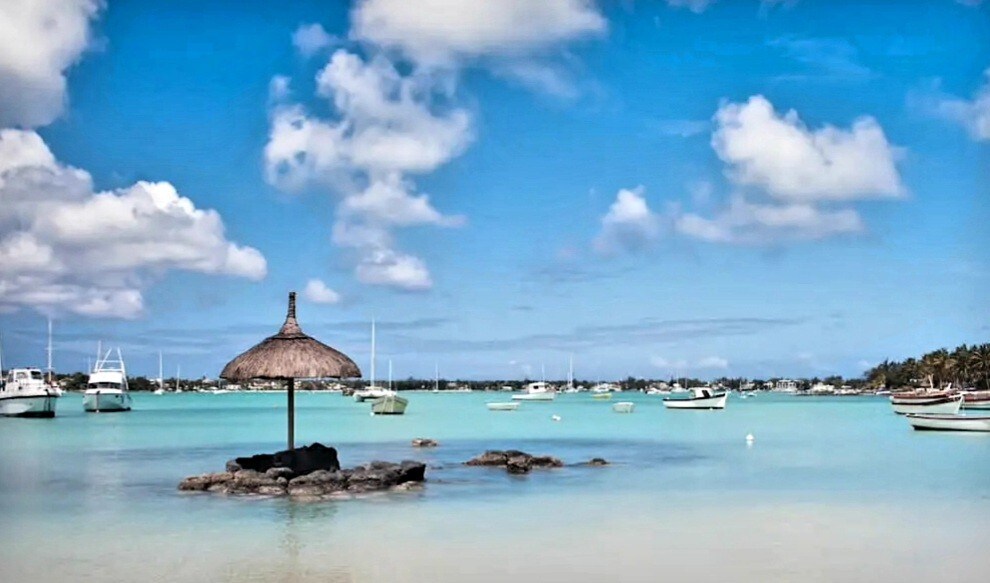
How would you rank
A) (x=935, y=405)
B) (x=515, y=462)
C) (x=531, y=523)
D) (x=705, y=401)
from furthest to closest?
(x=705, y=401)
(x=935, y=405)
(x=515, y=462)
(x=531, y=523)

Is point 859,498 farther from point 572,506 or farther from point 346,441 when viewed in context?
point 346,441

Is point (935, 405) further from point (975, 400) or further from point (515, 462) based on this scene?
point (515, 462)

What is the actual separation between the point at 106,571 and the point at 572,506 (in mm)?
7282

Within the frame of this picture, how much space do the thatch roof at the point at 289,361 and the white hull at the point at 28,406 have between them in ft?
126

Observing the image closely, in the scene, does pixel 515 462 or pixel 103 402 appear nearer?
pixel 515 462

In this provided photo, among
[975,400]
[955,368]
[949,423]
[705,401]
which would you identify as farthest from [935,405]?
[955,368]

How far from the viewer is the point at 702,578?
1039cm

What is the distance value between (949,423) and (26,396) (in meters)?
42.6

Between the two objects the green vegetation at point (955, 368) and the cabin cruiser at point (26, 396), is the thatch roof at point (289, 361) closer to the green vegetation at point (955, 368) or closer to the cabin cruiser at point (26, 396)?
the cabin cruiser at point (26, 396)

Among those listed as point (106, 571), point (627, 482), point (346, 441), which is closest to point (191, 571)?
point (106, 571)

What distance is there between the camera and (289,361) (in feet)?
56.6

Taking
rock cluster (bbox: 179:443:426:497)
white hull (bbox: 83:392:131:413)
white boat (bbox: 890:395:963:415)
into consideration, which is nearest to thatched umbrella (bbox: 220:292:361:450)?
rock cluster (bbox: 179:443:426:497)

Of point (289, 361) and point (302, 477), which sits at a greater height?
point (289, 361)

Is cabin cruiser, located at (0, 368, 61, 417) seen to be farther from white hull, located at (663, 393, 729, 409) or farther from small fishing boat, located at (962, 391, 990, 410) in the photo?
small fishing boat, located at (962, 391, 990, 410)
